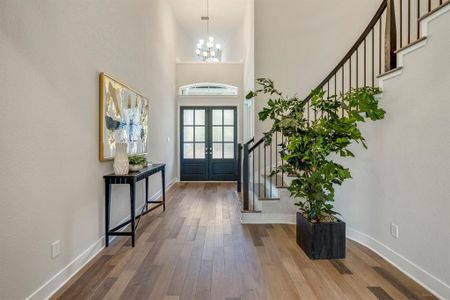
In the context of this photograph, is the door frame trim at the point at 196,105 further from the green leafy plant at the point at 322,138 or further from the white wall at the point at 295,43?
the green leafy plant at the point at 322,138

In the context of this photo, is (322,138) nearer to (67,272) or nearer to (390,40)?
(390,40)

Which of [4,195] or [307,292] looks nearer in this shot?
[4,195]

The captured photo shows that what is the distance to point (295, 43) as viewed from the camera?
231 inches

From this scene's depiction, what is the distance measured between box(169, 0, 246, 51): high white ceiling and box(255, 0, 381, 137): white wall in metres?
2.01

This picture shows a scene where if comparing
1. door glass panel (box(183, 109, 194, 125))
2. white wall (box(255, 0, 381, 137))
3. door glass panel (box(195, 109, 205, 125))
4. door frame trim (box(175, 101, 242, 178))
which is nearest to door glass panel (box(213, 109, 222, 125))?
door frame trim (box(175, 101, 242, 178))

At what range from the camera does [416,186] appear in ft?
7.80

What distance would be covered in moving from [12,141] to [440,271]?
3.34 metres

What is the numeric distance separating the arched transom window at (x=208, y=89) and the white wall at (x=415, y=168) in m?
5.53

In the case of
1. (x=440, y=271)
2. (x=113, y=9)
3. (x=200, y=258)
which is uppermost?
(x=113, y=9)

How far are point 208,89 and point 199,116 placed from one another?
35.0 inches

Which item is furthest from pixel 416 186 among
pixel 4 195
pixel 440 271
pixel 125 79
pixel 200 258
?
pixel 125 79

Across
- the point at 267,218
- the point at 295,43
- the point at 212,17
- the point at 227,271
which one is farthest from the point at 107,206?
the point at 212,17

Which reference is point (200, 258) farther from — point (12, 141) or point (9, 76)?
point (9, 76)

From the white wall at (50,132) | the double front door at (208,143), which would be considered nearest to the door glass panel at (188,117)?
the double front door at (208,143)
